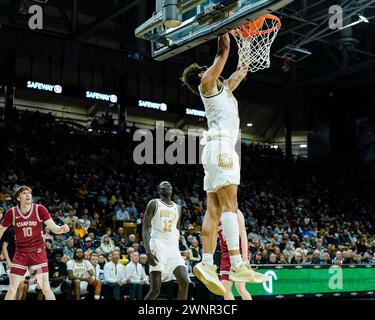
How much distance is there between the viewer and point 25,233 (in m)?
7.04

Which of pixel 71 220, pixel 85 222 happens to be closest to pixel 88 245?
pixel 71 220

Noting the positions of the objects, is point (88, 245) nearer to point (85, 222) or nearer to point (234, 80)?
point (85, 222)

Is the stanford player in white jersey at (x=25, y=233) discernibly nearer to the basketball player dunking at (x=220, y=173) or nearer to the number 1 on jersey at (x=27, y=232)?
the number 1 on jersey at (x=27, y=232)

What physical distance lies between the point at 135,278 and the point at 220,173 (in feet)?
22.2

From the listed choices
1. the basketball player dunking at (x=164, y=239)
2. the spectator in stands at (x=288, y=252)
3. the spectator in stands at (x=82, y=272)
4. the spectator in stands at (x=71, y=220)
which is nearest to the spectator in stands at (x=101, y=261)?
the spectator in stands at (x=82, y=272)

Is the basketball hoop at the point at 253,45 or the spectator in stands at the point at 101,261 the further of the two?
the spectator in stands at the point at 101,261

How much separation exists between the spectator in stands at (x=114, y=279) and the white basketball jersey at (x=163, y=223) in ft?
12.9

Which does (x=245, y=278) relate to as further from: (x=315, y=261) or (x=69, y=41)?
(x=69, y=41)

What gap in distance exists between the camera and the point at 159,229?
288 inches

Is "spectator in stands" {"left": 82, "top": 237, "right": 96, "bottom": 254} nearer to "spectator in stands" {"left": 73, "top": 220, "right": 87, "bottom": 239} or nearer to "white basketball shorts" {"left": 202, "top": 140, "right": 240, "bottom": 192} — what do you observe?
"spectator in stands" {"left": 73, "top": 220, "right": 87, "bottom": 239}

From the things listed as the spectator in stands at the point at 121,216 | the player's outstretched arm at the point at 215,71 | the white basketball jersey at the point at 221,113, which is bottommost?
the spectator in stands at the point at 121,216

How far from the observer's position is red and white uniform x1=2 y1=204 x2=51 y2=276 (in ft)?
23.1

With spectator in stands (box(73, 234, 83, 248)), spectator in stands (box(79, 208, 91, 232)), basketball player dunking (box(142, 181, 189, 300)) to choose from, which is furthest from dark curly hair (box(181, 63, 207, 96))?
spectator in stands (box(79, 208, 91, 232))

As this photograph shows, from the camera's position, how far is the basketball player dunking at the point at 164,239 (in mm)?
6883
